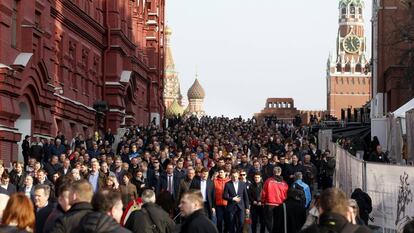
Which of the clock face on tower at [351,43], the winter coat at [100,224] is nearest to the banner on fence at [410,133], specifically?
the winter coat at [100,224]

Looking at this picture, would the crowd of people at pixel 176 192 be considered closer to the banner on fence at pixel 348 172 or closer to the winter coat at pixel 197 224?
the winter coat at pixel 197 224

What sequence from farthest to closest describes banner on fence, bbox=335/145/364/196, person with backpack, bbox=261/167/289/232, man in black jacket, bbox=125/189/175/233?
banner on fence, bbox=335/145/364/196, person with backpack, bbox=261/167/289/232, man in black jacket, bbox=125/189/175/233

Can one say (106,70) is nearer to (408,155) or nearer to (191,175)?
(408,155)

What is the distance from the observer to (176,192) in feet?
70.0

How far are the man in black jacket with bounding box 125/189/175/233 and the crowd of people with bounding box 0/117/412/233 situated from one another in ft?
0.04

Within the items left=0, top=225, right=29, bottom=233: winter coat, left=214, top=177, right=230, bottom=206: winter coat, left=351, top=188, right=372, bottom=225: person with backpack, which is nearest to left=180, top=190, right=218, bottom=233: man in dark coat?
left=0, top=225, right=29, bottom=233: winter coat

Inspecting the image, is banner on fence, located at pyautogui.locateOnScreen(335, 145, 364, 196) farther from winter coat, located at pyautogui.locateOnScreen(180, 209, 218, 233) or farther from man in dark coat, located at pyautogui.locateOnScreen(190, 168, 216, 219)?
winter coat, located at pyautogui.locateOnScreen(180, 209, 218, 233)

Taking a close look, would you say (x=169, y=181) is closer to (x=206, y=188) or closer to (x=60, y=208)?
(x=206, y=188)

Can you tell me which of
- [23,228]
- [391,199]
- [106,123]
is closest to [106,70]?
[106,123]

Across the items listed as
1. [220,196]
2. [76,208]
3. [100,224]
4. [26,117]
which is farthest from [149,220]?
[26,117]

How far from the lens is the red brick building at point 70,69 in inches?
1198

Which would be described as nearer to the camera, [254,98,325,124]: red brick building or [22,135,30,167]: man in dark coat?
[22,135,30,167]: man in dark coat

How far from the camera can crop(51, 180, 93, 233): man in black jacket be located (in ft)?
32.1

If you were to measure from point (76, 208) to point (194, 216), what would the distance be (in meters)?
1.23
